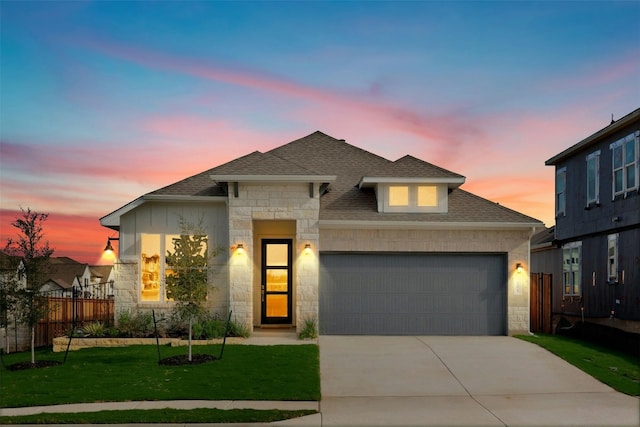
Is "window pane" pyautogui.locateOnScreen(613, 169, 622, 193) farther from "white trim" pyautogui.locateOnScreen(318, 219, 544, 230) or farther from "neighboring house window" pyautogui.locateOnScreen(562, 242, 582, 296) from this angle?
"neighboring house window" pyautogui.locateOnScreen(562, 242, 582, 296)

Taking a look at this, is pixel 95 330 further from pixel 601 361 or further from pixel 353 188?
pixel 601 361

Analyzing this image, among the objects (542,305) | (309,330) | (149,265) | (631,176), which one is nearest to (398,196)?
(309,330)

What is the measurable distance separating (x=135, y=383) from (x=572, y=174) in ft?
57.4

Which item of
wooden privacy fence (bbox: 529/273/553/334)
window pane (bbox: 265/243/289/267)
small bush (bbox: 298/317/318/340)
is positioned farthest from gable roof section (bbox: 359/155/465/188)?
small bush (bbox: 298/317/318/340)

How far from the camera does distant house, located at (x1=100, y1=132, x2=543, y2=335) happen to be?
17.6 meters

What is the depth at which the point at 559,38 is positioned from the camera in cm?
1745

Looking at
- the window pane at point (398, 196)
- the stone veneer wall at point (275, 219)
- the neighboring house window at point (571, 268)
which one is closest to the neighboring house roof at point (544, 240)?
the neighboring house window at point (571, 268)

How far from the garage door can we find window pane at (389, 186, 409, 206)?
1.58 meters

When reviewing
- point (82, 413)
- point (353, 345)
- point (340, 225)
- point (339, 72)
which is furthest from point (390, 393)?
point (339, 72)

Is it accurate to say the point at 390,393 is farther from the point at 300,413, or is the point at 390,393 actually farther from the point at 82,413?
the point at 82,413

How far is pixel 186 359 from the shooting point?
14305 mm

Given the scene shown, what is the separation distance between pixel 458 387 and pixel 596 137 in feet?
38.3

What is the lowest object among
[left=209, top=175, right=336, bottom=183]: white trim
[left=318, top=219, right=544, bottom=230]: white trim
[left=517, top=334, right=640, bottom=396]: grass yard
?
[left=517, top=334, right=640, bottom=396]: grass yard

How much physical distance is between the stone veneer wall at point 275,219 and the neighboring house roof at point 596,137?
9022 millimetres
